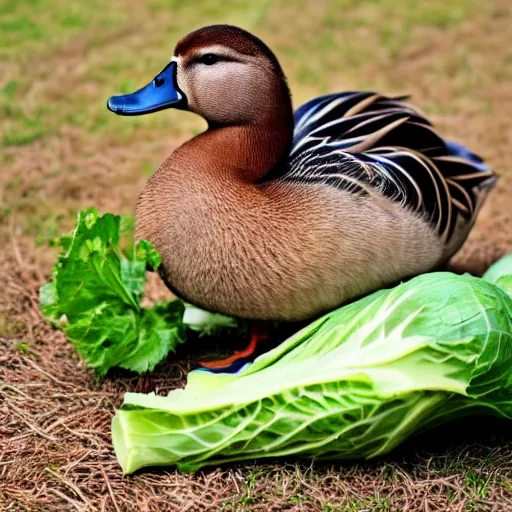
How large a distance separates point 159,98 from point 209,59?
0.22 meters

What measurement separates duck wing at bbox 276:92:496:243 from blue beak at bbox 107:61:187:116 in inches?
17.0

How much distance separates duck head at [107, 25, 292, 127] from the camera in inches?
106

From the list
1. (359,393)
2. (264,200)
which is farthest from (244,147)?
(359,393)

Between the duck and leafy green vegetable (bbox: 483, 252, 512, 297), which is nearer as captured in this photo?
the duck

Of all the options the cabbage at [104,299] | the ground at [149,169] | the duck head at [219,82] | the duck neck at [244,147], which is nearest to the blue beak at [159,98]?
the duck head at [219,82]

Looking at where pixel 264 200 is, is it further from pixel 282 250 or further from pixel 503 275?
pixel 503 275

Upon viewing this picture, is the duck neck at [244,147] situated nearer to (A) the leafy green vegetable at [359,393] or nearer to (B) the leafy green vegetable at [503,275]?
(A) the leafy green vegetable at [359,393]

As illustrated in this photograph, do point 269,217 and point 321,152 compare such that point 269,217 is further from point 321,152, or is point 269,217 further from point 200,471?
point 200,471

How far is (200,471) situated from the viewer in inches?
93.8

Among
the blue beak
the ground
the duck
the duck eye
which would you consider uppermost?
the duck eye

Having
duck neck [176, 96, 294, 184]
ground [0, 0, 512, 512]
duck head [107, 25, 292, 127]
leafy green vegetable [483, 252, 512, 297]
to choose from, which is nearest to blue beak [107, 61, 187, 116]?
duck head [107, 25, 292, 127]

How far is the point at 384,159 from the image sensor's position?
2830 mm

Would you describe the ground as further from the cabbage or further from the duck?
the duck

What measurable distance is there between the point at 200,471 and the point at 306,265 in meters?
0.74
